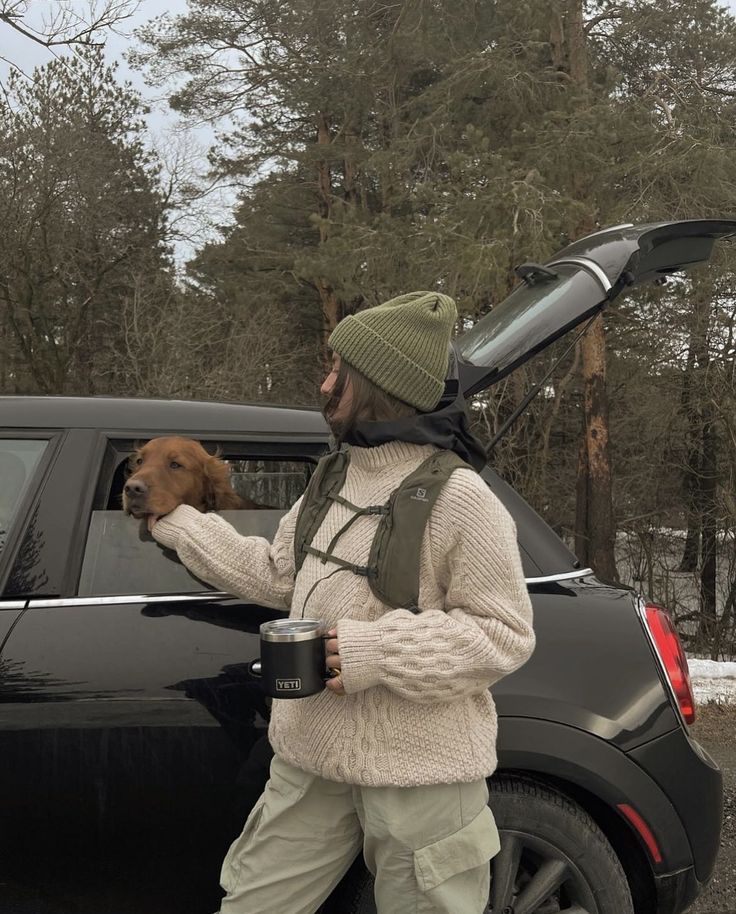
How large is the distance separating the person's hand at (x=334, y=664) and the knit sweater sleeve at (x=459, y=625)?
0.8 inches

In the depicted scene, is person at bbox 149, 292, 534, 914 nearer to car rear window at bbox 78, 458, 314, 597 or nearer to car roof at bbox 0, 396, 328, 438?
car rear window at bbox 78, 458, 314, 597

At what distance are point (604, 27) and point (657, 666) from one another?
13.8 meters

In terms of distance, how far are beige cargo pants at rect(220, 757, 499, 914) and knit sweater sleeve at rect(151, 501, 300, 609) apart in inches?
15.1

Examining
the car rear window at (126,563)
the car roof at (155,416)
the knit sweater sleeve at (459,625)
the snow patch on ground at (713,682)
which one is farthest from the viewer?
the snow patch on ground at (713,682)

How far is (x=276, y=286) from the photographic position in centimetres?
1875

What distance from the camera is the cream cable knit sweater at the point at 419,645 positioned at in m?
1.67

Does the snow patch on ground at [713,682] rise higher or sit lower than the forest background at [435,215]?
lower

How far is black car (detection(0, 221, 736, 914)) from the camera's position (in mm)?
2139

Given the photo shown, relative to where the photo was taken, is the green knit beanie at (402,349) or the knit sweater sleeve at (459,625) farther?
the green knit beanie at (402,349)

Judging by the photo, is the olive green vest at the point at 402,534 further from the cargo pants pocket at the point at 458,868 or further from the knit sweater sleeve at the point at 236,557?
the cargo pants pocket at the point at 458,868

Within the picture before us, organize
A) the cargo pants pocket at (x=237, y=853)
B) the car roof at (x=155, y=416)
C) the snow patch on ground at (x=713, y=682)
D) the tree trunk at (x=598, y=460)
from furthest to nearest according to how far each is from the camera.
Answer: the tree trunk at (x=598, y=460) < the snow patch on ground at (x=713, y=682) < the car roof at (x=155, y=416) < the cargo pants pocket at (x=237, y=853)

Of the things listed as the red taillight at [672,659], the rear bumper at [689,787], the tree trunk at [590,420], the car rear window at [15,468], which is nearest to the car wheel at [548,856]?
the rear bumper at [689,787]

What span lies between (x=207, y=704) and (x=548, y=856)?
3.18ft

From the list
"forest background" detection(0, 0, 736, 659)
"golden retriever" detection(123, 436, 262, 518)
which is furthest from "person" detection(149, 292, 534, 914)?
"forest background" detection(0, 0, 736, 659)
